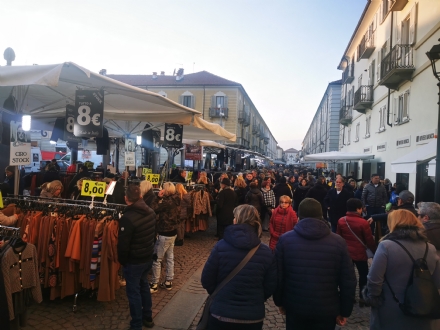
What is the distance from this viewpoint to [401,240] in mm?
3127

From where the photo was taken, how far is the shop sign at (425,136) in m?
11.1

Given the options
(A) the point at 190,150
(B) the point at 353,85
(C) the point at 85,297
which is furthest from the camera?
(B) the point at 353,85

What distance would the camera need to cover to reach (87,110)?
248 inches

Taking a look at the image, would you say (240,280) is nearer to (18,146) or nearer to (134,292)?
(134,292)

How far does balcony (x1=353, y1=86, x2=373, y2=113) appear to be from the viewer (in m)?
21.4

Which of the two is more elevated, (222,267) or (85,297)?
(222,267)

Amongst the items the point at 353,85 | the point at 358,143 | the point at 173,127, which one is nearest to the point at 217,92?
the point at 353,85

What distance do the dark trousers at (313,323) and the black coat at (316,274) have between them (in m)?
0.05

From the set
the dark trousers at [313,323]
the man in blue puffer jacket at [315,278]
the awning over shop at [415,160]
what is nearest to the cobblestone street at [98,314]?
the dark trousers at [313,323]

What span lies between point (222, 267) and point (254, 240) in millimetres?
346

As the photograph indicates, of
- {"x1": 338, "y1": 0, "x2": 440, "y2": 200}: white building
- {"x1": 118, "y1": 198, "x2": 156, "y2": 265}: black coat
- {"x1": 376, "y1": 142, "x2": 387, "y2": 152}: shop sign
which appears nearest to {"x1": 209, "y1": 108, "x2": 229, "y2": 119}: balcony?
{"x1": 338, "y1": 0, "x2": 440, "y2": 200}: white building

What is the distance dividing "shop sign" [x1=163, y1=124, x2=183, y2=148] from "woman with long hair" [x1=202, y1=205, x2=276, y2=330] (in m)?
Result: 7.91

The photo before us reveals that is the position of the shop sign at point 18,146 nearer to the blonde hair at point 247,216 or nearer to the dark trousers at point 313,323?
the blonde hair at point 247,216

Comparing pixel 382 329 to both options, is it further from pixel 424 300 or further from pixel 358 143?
pixel 358 143
